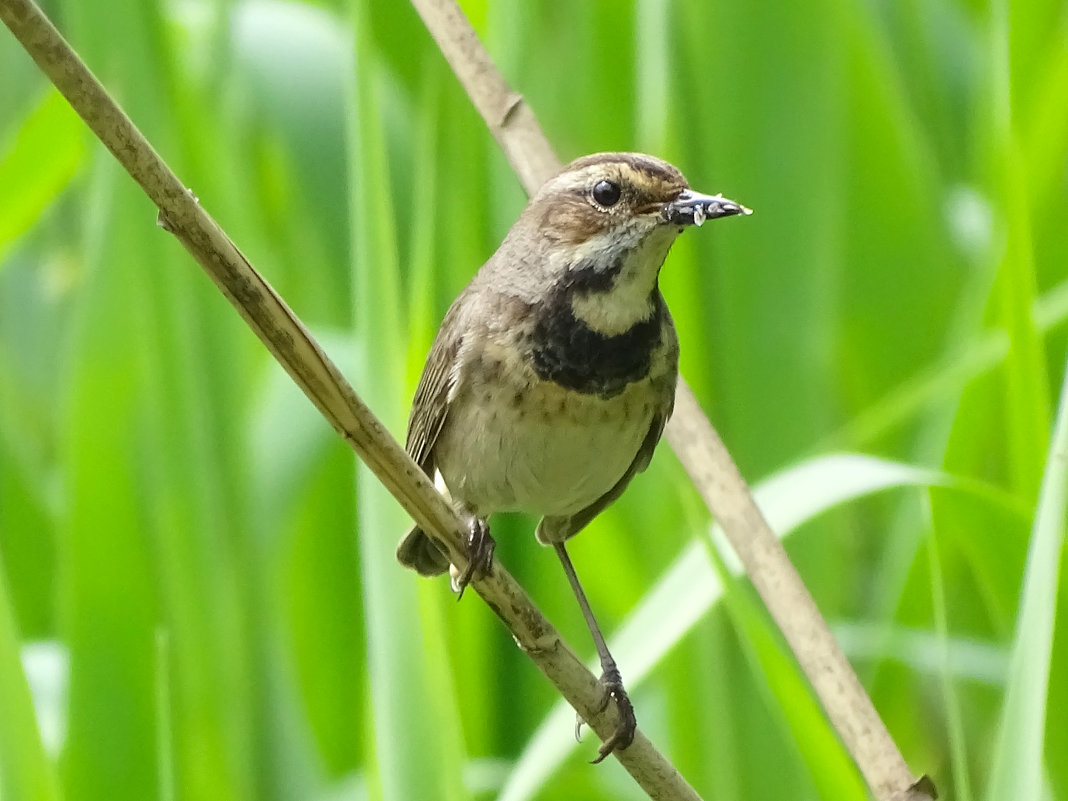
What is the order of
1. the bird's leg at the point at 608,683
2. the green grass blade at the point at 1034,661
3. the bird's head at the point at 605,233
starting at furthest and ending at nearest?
Result: the bird's head at the point at 605,233, the bird's leg at the point at 608,683, the green grass blade at the point at 1034,661

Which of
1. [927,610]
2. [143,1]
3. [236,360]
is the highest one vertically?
[143,1]

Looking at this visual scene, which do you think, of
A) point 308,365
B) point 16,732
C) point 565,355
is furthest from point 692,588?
point 16,732

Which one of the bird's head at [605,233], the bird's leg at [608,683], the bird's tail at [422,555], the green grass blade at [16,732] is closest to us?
the green grass blade at [16,732]

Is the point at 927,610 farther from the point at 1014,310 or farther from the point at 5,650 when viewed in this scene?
the point at 5,650

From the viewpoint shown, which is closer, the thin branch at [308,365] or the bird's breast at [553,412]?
the thin branch at [308,365]

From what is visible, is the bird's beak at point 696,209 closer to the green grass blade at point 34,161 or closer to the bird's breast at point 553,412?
the bird's breast at point 553,412

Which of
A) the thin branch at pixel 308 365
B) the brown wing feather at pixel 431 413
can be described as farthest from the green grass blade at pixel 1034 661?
the brown wing feather at pixel 431 413

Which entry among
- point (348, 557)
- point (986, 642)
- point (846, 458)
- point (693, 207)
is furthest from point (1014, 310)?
point (348, 557)
